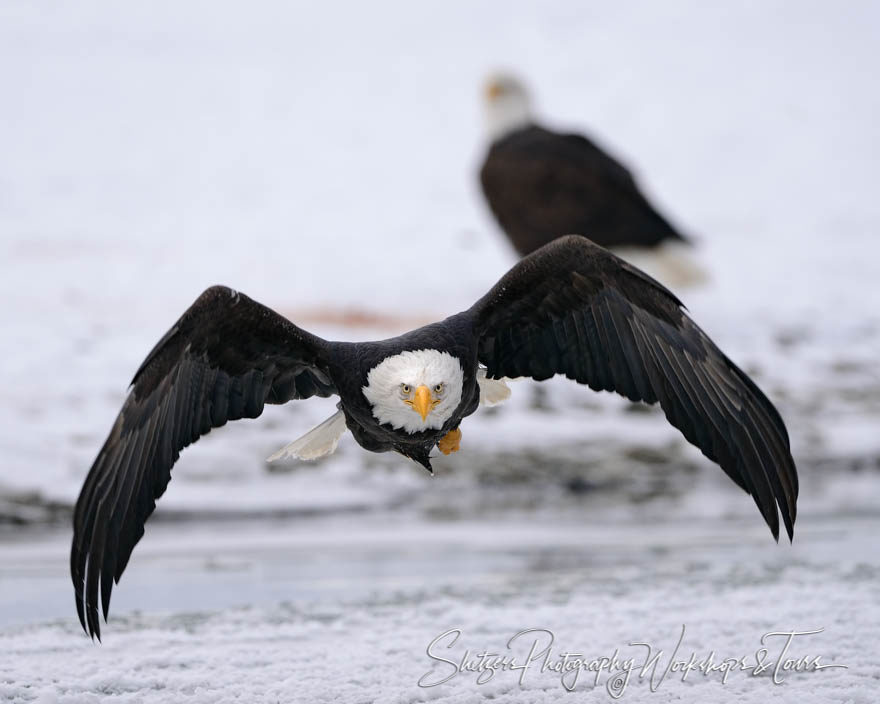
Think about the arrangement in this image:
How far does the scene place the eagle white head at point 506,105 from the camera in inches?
413

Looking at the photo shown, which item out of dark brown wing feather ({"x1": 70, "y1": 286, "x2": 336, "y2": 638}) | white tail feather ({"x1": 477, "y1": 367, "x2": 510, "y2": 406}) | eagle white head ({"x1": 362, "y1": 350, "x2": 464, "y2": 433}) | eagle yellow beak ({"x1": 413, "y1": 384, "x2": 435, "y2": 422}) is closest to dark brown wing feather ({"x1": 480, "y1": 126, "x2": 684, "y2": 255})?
white tail feather ({"x1": 477, "y1": 367, "x2": 510, "y2": 406})

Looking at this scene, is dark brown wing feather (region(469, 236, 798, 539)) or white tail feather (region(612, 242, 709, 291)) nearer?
dark brown wing feather (region(469, 236, 798, 539))

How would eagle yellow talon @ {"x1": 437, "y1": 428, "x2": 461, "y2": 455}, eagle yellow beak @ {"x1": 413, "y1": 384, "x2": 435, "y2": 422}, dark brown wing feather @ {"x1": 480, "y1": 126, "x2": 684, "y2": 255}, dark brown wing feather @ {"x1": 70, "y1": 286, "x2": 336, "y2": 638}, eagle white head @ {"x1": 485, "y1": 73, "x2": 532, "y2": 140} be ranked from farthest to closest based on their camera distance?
eagle white head @ {"x1": 485, "y1": 73, "x2": 532, "y2": 140} → dark brown wing feather @ {"x1": 480, "y1": 126, "x2": 684, "y2": 255} → eagle yellow talon @ {"x1": 437, "y1": 428, "x2": 461, "y2": 455} → eagle yellow beak @ {"x1": 413, "y1": 384, "x2": 435, "y2": 422} → dark brown wing feather @ {"x1": 70, "y1": 286, "x2": 336, "y2": 638}

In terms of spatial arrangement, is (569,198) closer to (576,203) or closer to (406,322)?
(576,203)

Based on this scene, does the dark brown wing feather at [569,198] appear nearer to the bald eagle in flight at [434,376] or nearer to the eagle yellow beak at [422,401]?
the bald eagle in flight at [434,376]

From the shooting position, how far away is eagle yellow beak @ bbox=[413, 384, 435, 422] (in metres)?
4.46

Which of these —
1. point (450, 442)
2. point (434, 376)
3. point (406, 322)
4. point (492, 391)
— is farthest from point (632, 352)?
point (406, 322)

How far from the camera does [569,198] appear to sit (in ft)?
31.5

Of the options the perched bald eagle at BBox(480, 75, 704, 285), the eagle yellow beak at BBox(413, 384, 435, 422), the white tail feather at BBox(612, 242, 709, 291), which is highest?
the perched bald eagle at BBox(480, 75, 704, 285)

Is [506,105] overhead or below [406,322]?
overhead

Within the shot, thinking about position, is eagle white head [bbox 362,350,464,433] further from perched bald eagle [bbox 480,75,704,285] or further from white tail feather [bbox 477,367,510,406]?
perched bald eagle [bbox 480,75,704,285]

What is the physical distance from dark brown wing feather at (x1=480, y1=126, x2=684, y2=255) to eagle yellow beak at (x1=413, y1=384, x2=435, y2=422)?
204 inches

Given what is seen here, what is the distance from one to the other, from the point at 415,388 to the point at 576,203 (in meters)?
5.33

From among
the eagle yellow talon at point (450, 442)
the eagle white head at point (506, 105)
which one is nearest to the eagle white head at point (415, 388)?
the eagle yellow talon at point (450, 442)
